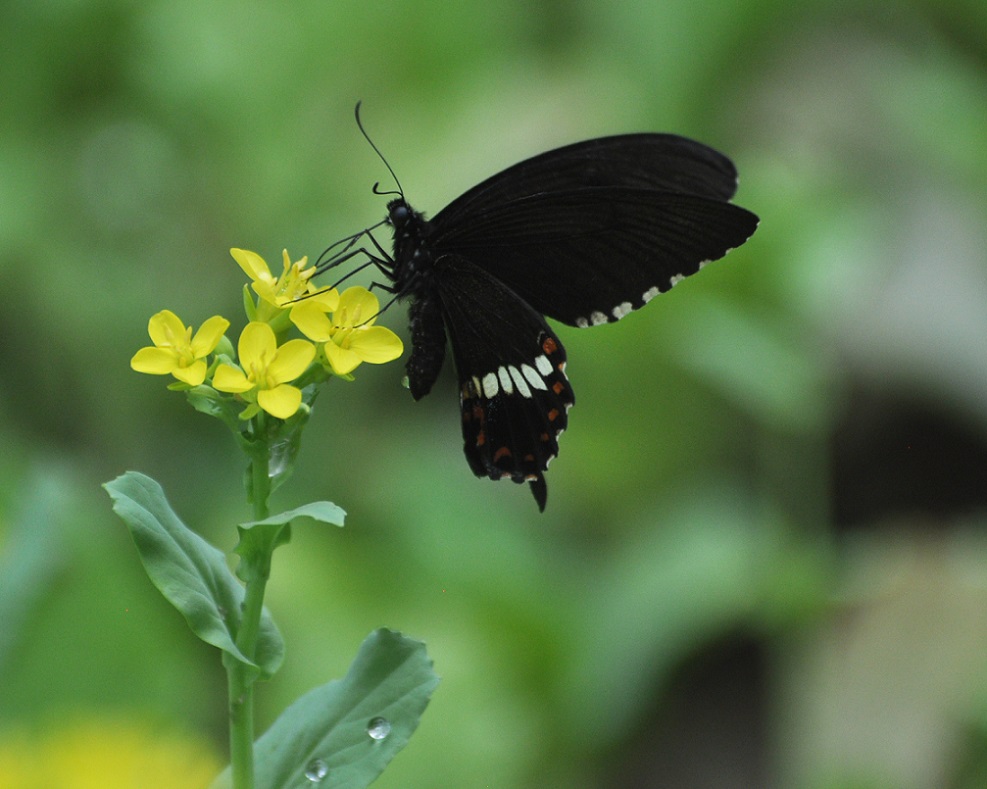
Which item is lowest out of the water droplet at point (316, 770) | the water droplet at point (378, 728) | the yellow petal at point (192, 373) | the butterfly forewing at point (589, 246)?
the water droplet at point (316, 770)

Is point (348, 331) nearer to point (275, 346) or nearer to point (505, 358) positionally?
point (275, 346)

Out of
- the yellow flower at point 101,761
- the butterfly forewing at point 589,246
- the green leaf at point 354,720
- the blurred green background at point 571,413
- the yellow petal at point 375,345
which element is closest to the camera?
the green leaf at point 354,720

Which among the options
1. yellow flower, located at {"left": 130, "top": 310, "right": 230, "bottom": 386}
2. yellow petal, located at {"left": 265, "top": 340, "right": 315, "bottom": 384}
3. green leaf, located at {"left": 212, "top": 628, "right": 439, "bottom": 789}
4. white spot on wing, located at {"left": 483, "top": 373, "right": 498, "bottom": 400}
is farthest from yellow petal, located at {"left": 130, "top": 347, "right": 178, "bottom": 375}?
white spot on wing, located at {"left": 483, "top": 373, "right": 498, "bottom": 400}

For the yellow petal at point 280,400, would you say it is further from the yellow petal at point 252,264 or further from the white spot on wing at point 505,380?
the white spot on wing at point 505,380

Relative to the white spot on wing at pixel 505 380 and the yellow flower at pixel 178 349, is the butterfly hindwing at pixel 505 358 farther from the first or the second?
the yellow flower at pixel 178 349

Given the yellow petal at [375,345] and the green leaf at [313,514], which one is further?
the yellow petal at [375,345]

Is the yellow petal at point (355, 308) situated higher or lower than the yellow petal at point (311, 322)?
higher

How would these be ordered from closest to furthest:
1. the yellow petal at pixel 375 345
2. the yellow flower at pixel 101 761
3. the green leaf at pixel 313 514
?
the green leaf at pixel 313 514 < the yellow petal at pixel 375 345 < the yellow flower at pixel 101 761

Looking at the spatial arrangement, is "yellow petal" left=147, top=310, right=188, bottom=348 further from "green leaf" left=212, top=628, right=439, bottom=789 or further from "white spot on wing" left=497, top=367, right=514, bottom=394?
"white spot on wing" left=497, top=367, right=514, bottom=394

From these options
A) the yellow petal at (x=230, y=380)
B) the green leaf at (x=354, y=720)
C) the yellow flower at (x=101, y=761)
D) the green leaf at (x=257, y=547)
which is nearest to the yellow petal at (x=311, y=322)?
the yellow petal at (x=230, y=380)
